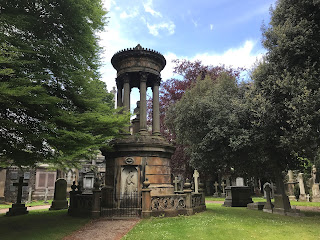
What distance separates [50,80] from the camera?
31.3ft

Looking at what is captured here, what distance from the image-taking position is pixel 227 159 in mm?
13359

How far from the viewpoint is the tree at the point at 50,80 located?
7.93m

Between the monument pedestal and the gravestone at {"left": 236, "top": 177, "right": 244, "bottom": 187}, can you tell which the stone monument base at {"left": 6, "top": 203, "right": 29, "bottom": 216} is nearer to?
Answer: the gravestone at {"left": 236, "top": 177, "right": 244, "bottom": 187}

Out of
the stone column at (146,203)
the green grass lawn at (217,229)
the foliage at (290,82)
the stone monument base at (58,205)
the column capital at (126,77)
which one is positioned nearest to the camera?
the green grass lawn at (217,229)

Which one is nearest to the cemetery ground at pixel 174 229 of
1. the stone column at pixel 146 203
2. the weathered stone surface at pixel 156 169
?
the stone column at pixel 146 203

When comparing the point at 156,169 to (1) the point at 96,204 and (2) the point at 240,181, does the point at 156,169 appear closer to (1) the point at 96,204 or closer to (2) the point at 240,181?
(1) the point at 96,204

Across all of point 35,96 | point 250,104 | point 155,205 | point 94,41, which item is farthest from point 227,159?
point 35,96

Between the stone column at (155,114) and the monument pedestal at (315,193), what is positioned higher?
the stone column at (155,114)

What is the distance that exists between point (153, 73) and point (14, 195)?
2050 centimetres

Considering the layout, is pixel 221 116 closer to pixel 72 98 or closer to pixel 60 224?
pixel 72 98

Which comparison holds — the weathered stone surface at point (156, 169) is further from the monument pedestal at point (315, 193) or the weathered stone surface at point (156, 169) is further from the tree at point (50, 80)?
the monument pedestal at point (315, 193)

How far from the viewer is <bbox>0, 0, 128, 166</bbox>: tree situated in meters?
7.93

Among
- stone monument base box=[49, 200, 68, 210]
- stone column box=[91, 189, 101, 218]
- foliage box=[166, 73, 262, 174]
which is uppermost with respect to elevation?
foliage box=[166, 73, 262, 174]

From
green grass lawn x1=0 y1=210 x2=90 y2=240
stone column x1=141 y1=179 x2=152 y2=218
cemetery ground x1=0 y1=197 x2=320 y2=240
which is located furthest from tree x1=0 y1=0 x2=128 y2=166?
stone column x1=141 y1=179 x2=152 y2=218
